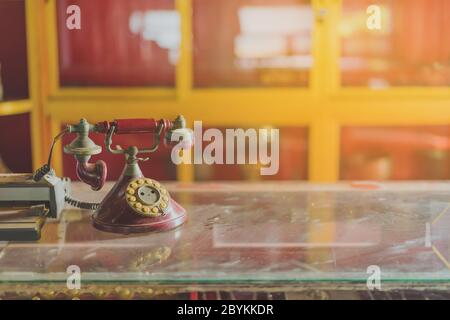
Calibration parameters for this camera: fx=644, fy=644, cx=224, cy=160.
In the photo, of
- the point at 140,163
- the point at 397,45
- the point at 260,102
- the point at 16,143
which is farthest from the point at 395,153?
the point at 16,143

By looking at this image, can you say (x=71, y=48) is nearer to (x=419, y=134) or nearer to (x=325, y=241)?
(x=419, y=134)

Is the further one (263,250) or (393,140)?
(393,140)

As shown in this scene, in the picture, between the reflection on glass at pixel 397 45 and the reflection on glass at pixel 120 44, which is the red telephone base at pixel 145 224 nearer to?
the reflection on glass at pixel 120 44

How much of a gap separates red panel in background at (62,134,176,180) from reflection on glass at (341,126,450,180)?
0.86 metres

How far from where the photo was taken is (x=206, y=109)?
3004 millimetres

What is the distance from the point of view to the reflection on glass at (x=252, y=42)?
3.00 m

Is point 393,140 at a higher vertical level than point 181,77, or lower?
lower

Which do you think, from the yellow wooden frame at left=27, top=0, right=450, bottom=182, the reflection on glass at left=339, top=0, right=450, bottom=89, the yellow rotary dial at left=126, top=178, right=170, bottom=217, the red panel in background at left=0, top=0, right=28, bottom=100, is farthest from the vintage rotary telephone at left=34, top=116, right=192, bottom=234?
the reflection on glass at left=339, top=0, right=450, bottom=89

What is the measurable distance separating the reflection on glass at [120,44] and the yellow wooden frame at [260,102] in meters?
0.05

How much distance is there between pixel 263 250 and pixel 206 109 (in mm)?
1943

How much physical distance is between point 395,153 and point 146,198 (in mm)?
2107

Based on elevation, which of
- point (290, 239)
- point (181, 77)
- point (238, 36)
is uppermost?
point (238, 36)
